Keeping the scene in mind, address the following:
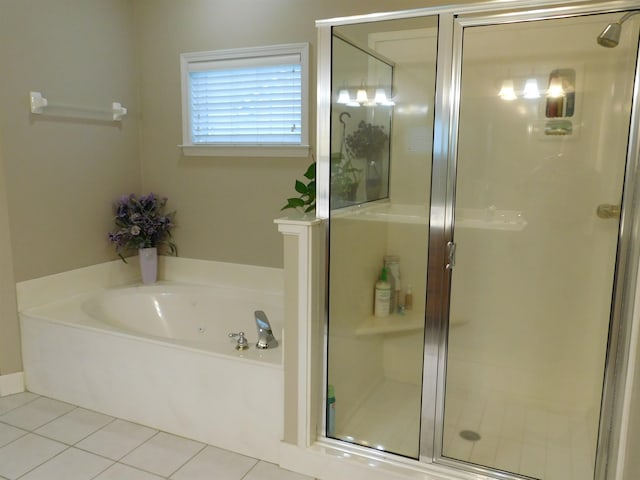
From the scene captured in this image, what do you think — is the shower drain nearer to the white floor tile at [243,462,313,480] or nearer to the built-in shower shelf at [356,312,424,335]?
the built-in shower shelf at [356,312,424,335]

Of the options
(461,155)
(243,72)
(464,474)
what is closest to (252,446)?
(464,474)

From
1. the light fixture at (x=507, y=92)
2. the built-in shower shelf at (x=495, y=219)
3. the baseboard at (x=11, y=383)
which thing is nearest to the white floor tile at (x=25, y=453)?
the baseboard at (x=11, y=383)

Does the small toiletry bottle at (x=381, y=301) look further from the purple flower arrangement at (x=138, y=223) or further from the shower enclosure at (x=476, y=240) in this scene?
the purple flower arrangement at (x=138, y=223)

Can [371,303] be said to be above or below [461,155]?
below

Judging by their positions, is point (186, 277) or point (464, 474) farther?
point (186, 277)

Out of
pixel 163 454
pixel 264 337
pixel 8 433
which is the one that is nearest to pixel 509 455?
pixel 264 337

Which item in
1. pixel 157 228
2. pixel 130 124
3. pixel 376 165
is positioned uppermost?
pixel 130 124

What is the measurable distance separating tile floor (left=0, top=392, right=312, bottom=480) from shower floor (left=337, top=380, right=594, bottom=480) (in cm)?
42

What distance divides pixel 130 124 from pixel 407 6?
76.6 inches

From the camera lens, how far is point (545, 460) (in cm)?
214

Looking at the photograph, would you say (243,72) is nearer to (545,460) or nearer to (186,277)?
(186,277)

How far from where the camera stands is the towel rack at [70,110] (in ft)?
9.13

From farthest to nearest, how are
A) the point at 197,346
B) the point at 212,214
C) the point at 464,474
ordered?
the point at 212,214 → the point at 197,346 → the point at 464,474

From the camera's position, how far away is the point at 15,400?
276 centimetres
